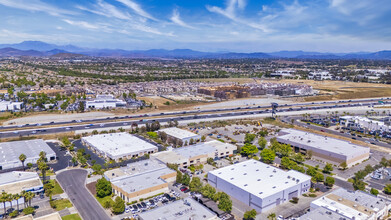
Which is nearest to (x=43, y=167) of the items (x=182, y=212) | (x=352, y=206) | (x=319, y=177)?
(x=182, y=212)


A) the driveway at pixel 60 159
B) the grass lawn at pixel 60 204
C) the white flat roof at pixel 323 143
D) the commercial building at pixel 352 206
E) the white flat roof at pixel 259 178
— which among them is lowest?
the driveway at pixel 60 159

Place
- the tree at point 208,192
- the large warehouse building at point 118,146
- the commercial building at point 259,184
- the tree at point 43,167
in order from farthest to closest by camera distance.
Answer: the large warehouse building at point 118,146 < the tree at point 43,167 < the tree at point 208,192 < the commercial building at point 259,184

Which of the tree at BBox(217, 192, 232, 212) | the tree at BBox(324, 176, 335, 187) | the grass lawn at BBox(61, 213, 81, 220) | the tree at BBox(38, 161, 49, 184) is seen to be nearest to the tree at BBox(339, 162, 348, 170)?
the tree at BBox(324, 176, 335, 187)

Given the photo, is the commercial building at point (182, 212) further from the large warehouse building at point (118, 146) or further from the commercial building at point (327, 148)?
the commercial building at point (327, 148)

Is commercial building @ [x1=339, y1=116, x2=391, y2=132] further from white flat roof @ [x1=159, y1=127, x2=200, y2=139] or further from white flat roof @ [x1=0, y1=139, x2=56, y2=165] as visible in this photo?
white flat roof @ [x1=0, y1=139, x2=56, y2=165]

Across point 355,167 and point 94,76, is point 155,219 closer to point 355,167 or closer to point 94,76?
point 355,167

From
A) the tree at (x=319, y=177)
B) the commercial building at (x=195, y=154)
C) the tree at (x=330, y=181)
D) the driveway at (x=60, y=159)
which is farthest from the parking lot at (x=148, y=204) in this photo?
the tree at (x=330, y=181)
